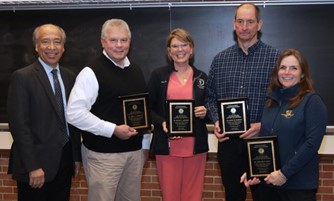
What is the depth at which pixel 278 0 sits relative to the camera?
4.09 meters

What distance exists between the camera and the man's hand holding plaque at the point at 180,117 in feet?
→ 10.5

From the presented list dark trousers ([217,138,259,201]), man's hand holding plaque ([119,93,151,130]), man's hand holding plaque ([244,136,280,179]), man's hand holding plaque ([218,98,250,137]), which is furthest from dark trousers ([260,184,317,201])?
man's hand holding plaque ([119,93,151,130])

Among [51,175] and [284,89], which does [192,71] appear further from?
[51,175]

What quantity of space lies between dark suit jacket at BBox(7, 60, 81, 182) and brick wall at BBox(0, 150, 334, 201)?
1797mm

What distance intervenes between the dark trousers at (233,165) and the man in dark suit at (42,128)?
1145 mm

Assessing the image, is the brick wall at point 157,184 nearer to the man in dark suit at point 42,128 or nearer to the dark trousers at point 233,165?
the dark trousers at point 233,165

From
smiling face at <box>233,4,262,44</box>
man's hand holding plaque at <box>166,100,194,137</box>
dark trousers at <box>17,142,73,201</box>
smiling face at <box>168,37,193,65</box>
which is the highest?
smiling face at <box>233,4,262,44</box>

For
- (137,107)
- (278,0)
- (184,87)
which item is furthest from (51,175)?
(278,0)

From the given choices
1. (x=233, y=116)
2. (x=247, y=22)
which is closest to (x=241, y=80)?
(x=233, y=116)

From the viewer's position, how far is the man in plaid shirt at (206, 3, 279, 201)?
3146 mm

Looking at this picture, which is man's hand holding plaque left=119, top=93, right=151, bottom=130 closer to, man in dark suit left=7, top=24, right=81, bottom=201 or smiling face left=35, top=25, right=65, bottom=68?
man in dark suit left=7, top=24, right=81, bottom=201

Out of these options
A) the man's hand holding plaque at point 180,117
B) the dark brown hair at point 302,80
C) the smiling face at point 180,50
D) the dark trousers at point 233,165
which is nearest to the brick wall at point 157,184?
the dark trousers at point 233,165

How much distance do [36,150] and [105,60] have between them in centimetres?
80

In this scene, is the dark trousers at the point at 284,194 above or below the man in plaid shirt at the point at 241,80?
below
